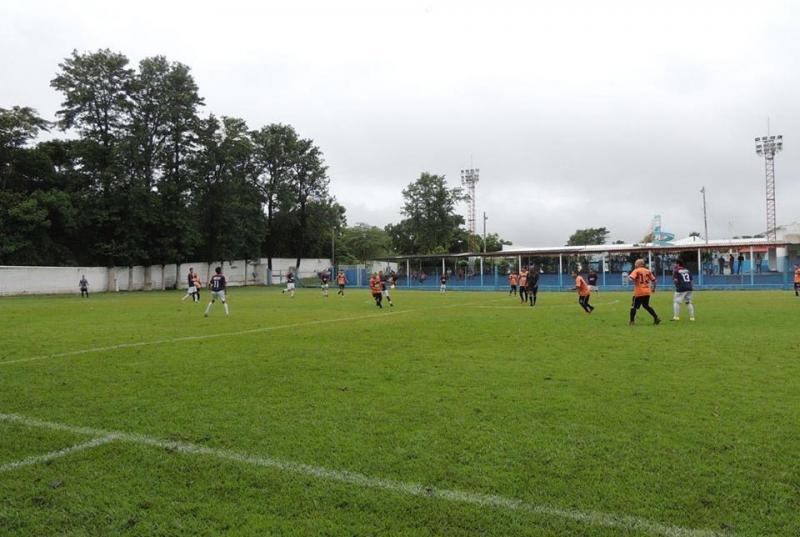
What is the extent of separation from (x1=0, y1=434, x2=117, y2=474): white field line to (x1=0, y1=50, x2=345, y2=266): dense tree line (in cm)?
4427

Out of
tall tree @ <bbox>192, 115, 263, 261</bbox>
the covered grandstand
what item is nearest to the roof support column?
the covered grandstand

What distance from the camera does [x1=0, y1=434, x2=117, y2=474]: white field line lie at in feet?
15.0

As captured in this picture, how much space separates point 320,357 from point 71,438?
16.1 ft

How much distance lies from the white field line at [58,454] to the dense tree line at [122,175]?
44273 millimetres

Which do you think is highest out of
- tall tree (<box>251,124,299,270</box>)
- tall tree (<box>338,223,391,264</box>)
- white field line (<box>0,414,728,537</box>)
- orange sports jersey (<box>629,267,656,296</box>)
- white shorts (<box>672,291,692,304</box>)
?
tall tree (<box>251,124,299,270</box>)

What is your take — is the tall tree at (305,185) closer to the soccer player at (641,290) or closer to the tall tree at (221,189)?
the tall tree at (221,189)

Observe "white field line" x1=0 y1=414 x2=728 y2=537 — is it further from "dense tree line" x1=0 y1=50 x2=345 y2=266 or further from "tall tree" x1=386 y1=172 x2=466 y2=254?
"tall tree" x1=386 y1=172 x2=466 y2=254

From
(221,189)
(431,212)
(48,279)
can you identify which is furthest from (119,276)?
(431,212)

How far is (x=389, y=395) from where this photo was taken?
270 inches

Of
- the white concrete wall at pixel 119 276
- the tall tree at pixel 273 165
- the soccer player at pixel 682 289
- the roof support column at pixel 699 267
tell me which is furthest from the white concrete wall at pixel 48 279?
the roof support column at pixel 699 267

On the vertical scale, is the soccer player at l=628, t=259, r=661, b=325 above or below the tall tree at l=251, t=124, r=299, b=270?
below

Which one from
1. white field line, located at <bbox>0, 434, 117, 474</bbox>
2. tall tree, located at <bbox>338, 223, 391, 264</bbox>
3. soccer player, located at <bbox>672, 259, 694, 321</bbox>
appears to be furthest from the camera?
tall tree, located at <bbox>338, 223, 391, 264</bbox>

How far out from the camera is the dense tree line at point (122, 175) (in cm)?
4400

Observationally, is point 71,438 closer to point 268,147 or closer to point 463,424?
point 463,424
